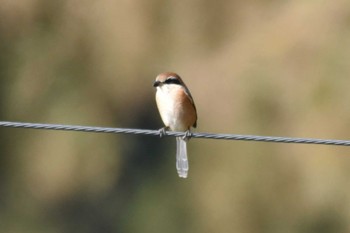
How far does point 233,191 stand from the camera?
25.6ft

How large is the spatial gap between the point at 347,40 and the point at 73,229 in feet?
9.32

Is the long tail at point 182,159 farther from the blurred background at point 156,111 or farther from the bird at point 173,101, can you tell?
the blurred background at point 156,111

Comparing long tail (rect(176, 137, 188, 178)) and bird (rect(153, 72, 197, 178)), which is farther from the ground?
bird (rect(153, 72, 197, 178))

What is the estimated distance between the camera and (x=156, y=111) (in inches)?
339

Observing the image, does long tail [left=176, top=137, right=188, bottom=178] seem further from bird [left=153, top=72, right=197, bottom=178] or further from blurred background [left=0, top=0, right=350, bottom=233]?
blurred background [left=0, top=0, right=350, bottom=233]

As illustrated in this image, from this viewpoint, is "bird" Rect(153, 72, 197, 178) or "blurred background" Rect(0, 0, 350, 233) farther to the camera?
"blurred background" Rect(0, 0, 350, 233)

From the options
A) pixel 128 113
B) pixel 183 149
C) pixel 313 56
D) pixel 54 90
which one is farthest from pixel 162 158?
pixel 183 149

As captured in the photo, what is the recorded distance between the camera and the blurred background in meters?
7.61

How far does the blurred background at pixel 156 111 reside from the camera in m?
7.61

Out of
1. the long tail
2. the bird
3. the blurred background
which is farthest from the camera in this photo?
the blurred background

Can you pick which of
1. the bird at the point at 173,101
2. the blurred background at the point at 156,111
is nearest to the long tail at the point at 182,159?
the bird at the point at 173,101

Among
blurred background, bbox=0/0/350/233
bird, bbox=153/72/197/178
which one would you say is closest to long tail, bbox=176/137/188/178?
bird, bbox=153/72/197/178

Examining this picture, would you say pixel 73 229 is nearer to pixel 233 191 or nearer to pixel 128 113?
pixel 128 113

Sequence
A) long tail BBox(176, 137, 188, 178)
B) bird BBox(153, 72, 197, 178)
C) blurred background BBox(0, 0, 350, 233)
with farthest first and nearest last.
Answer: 1. blurred background BBox(0, 0, 350, 233)
2. long tail BBox(176, 137, 188, 178)
3. bird BBox(153, 72, 197, 178)
